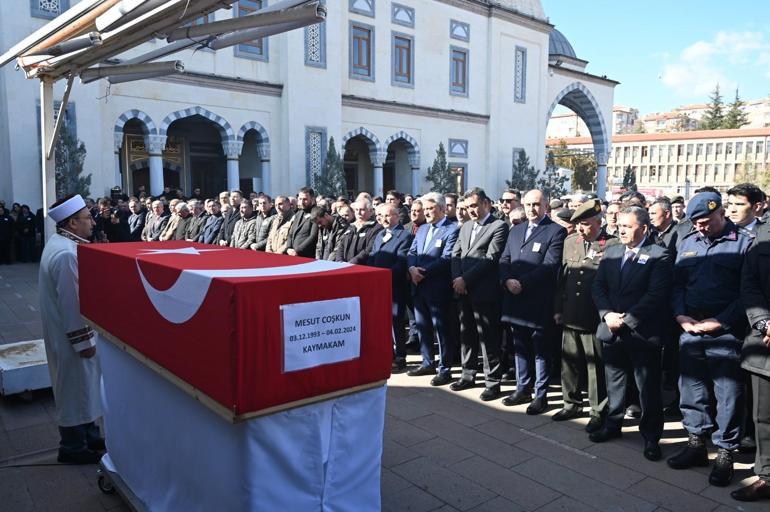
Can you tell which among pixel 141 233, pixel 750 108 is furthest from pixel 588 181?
pixel 750 108

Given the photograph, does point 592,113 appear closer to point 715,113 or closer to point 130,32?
point 130,32

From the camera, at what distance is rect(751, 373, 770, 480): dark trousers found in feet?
10.5

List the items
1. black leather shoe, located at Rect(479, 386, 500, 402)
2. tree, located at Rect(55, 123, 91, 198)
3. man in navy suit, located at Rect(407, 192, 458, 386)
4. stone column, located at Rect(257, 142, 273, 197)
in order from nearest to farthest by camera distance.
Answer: black leather shoe, located at Rect(479, 386, 500, 402) < man in navy suit, located at Rect(407, 192, 458, 386) < tree, located at Rect(55, 123, 91, 198) < stone column, located at Rect(257, 142, 273, 197)

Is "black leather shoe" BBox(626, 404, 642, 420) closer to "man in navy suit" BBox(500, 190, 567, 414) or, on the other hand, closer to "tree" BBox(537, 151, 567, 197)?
"man in navy suit" BBox(500, 190, 567, 414)

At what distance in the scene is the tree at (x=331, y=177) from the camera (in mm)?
17703

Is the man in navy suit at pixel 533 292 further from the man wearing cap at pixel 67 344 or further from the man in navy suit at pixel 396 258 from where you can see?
the man wearing cap at pixel 67 344

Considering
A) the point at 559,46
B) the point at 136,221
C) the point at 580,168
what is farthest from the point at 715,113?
the point at 136,221

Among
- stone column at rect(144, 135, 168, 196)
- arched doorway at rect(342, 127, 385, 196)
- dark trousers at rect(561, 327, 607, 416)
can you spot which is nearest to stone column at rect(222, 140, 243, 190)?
stone column at rect(144, 135, 168, 196)

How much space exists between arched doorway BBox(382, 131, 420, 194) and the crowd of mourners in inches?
583

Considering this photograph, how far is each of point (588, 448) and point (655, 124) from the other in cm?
10318

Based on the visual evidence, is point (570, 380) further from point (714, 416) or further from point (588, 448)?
point (714, 416)

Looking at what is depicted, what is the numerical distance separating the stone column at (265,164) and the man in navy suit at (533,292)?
13621mm

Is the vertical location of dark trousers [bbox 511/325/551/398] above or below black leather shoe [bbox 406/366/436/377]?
above

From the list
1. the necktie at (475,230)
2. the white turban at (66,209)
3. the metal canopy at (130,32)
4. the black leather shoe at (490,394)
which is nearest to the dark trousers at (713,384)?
the black leather shoe at (490,394)
